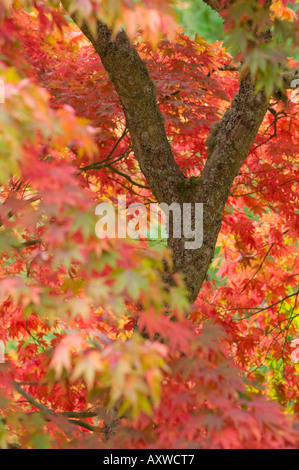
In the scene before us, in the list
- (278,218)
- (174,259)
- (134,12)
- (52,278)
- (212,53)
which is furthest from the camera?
(278,218)

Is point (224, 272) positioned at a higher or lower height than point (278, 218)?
lower

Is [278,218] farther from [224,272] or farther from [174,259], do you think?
[174,259]

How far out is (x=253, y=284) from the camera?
3510 mm

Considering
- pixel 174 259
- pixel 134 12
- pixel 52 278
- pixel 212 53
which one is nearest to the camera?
pixel 134 12

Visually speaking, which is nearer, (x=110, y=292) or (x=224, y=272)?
(x=110, y=292)

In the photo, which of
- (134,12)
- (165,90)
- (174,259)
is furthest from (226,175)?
(134,12)

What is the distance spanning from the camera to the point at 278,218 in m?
3.78

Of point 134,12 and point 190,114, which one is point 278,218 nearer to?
point 190,114

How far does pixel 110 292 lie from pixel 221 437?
0.52 m

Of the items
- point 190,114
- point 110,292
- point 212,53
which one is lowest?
point 110,292
